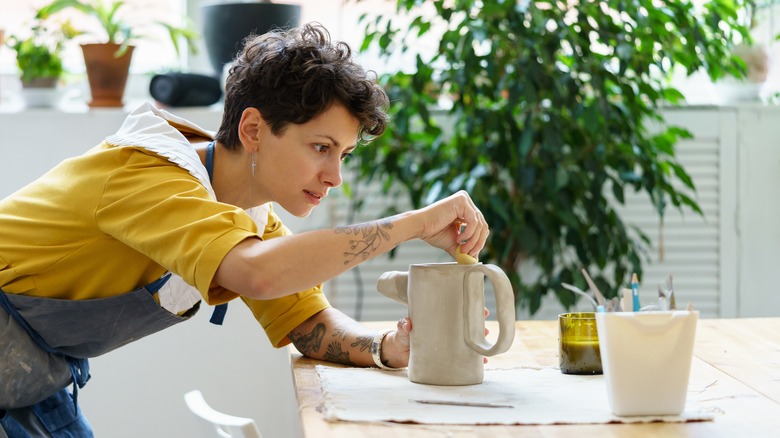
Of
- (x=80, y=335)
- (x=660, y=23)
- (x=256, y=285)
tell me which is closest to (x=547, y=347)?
(x=256, y=285)

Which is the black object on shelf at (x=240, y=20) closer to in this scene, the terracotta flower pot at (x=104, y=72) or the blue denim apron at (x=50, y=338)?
the terracotta flower pot at (x=104, y=72)

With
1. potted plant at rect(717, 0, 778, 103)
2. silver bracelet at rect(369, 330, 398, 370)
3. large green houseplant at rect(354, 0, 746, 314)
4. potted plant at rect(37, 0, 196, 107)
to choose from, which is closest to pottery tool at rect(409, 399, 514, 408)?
silver bracelet at rect(369, 330, 398, 370)

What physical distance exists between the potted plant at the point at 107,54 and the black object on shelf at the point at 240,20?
15 cm

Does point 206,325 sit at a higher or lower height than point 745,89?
lower

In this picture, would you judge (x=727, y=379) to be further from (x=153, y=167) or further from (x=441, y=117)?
(x=441, y=117)

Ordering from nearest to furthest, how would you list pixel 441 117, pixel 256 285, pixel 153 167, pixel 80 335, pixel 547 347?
1. pixel 256 285
2. pixel 153 167
3. pixel 80 335
4. pixel 547 347
5. pixel 441 117

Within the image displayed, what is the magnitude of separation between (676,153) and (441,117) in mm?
755

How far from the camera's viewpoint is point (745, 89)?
316 cm

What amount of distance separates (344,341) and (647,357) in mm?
532

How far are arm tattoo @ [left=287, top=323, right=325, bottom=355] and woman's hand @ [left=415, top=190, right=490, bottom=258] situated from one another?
28cm

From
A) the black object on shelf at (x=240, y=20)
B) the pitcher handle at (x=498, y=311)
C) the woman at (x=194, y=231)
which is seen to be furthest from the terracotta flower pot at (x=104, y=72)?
the pitcher handle at (x=498, y=311)

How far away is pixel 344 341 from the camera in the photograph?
1.48 m

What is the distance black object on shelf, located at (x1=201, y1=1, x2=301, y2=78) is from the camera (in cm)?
275

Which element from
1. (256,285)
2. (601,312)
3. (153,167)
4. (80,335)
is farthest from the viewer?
(80,335)
